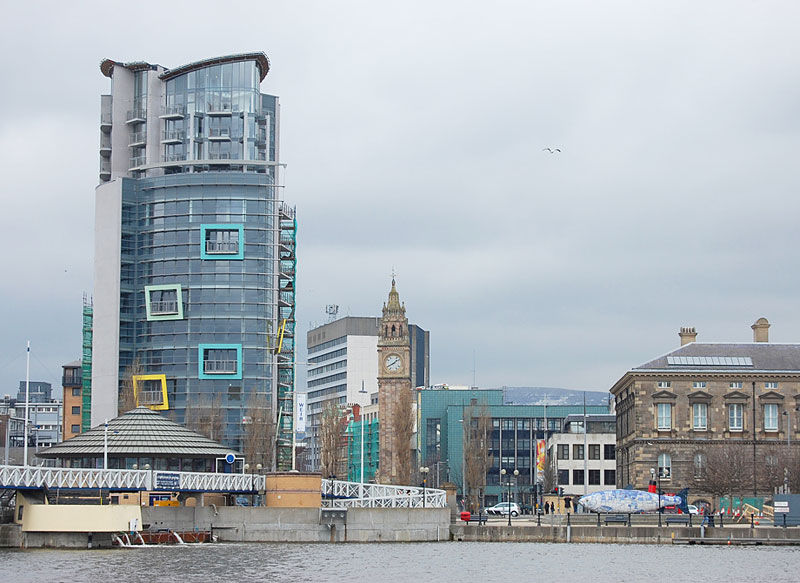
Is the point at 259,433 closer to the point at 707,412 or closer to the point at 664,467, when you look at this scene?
the point at 664,467

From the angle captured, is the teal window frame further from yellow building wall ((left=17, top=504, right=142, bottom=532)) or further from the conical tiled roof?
yellow building wall ((left=17, top=504, right=142, bottom=532))

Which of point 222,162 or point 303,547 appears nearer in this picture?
point 303,547

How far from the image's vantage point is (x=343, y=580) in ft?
190

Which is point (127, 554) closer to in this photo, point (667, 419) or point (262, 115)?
point (667, 419)

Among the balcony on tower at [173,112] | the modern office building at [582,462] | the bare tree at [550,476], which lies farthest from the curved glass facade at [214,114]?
the bare tree at [550,476]

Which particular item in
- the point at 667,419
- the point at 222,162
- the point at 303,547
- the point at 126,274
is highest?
the point at 222,162

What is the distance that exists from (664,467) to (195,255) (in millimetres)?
58868

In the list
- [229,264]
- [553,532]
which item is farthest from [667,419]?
[229,264]

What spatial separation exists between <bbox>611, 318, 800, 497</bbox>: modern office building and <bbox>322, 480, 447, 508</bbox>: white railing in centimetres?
3086

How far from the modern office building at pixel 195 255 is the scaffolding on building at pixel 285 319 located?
0.17m

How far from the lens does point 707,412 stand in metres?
125

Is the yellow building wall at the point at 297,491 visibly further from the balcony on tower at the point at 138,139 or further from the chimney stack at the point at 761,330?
the balcony on tower at the point at 138,139

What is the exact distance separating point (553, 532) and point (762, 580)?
2943 centimetres

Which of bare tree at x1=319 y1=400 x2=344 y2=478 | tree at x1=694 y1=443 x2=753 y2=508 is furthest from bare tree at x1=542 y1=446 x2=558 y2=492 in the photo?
tree at x1=694 y1=443 x2=753 y2=508
